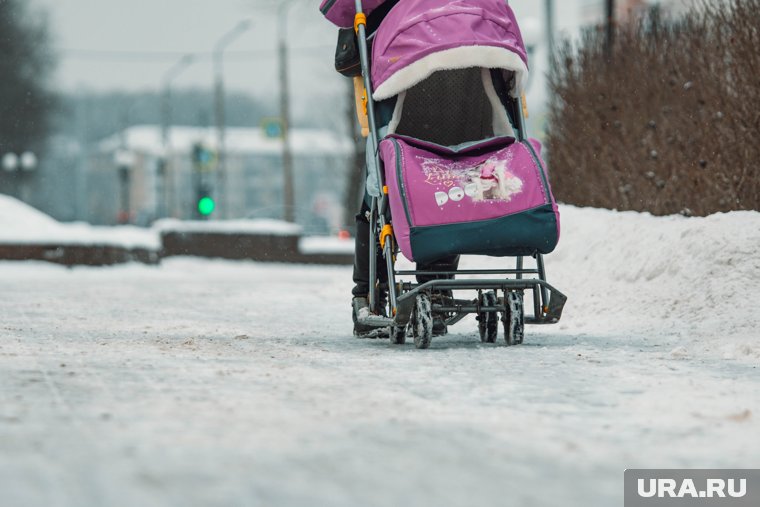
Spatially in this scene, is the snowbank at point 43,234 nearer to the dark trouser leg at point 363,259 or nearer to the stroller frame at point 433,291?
the dark trouser leg at point 363,259

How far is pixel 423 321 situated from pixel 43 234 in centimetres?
1462

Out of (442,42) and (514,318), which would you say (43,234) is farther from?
(514,318)

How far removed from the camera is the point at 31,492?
368 cm

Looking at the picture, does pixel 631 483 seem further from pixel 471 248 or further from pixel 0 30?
pixel 0 30

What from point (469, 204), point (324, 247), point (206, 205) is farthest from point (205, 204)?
point (469, 204)

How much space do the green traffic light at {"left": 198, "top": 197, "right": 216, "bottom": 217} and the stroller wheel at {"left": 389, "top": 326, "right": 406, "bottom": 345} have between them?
2314cm

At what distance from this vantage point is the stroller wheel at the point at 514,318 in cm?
816

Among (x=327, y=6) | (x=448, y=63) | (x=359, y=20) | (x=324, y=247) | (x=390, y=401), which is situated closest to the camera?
(x=390, y=401)

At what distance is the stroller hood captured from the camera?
8125 millimetres

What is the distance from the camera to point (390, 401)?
5512mm

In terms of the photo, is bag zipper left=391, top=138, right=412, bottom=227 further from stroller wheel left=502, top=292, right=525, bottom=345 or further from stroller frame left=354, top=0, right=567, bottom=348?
stroller wheel left=502, top=292, right=525, bottom=345

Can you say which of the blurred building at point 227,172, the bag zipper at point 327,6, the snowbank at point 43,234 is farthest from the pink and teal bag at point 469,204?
the blurred building at point 227,172

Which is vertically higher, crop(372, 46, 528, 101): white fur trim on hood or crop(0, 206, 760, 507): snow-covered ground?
crop(372, 46, 528, 101): white fur trim on hood

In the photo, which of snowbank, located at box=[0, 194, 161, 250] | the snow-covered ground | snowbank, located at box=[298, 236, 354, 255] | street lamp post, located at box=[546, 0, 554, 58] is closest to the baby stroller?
the snow-covered ground
